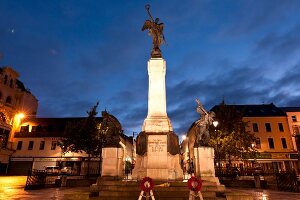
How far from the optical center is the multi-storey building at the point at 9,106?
4059cm

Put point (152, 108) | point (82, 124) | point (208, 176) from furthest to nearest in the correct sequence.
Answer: point (82, 124)
point (152, 108)
point (208, 176)

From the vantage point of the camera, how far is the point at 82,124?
30.6 m

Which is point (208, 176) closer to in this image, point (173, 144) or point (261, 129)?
point (173, 144)

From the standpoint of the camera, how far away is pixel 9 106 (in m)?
42.6

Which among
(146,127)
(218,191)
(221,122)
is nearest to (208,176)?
(218,191)

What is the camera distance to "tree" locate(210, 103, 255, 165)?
29.4m

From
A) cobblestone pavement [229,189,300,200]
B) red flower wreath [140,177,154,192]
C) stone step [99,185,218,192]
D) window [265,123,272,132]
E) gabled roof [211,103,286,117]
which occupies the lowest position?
cobblestone pavement [229,189,300,200]

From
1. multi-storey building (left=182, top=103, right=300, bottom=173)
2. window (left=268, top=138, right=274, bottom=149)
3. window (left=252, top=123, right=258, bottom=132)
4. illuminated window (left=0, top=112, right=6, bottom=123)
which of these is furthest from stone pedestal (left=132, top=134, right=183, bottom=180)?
window (left=268, top=138, right=274, bottom=149)

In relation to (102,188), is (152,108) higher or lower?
higher

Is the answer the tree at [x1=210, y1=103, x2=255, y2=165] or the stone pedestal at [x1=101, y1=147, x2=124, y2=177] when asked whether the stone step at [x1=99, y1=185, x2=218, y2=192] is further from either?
the tree at [x1=210, y1=103, x2=255, y2=165]

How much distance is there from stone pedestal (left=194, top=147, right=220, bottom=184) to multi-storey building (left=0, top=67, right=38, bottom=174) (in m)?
37.6

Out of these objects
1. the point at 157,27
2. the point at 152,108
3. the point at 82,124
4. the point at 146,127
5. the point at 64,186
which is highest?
the point at 157,27

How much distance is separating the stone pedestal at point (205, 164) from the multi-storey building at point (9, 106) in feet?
123

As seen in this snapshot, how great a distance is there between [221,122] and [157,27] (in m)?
20.6
